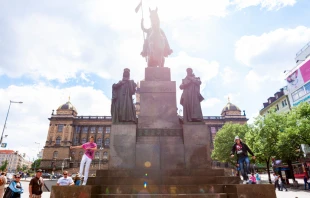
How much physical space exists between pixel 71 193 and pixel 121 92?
4.74 metres

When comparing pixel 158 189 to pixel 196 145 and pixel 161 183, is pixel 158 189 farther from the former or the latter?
pixel 196 145

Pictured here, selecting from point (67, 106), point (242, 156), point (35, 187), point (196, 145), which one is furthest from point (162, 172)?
point (67, 106)

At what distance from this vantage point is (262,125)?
30328 millimetres

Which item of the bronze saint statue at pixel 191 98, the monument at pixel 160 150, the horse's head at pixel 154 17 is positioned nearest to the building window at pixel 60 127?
the horse's head at pixel 154 17

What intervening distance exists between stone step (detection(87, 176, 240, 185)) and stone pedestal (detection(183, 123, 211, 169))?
0.93 m

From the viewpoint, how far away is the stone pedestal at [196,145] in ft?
26.7

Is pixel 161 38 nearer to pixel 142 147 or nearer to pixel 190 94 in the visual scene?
pixel 190 94

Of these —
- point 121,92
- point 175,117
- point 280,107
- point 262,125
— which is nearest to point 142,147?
point 175,117

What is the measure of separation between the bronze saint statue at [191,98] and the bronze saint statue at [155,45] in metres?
2.35

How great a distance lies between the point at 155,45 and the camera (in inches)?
457

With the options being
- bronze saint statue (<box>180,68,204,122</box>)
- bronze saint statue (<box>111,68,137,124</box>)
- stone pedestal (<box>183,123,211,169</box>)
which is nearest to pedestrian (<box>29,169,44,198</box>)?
bronze saint statue (<box>111,68,137,124</box>)

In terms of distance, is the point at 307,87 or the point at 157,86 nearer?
the point at 157,86

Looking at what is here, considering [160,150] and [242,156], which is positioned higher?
[160,150]

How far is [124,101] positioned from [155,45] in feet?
13.6
